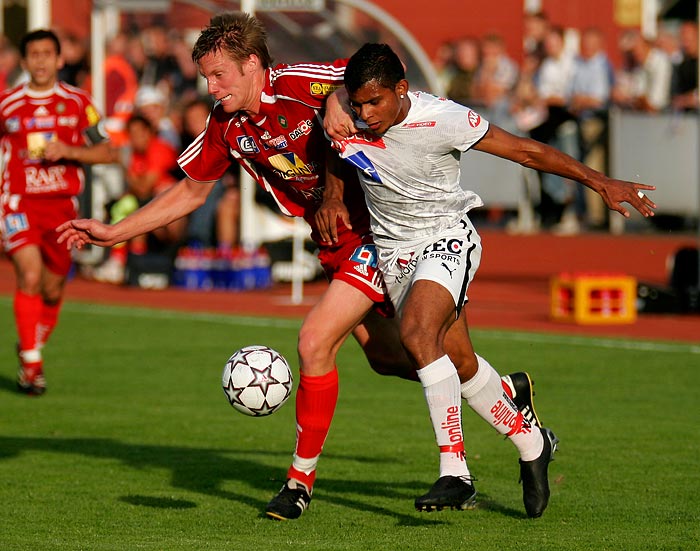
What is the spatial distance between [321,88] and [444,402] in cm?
164

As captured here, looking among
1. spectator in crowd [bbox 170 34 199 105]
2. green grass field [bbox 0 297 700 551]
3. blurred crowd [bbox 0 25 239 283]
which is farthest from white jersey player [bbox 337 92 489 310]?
spectator in crowd [bbox 170 34 199 105]

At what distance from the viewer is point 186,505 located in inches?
290

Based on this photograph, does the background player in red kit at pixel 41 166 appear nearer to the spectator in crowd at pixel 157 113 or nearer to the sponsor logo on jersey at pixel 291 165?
the sponsor logo on jersey at pixel 291 165

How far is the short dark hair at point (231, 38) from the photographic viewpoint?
7.02 m

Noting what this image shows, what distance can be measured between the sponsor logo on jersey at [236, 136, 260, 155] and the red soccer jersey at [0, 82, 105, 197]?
4.62 m

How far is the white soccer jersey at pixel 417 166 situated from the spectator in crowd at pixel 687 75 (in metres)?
16.4

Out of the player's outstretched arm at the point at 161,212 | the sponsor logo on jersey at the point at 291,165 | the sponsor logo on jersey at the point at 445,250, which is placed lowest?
the sponsor logo on jersey at the point at 445,250

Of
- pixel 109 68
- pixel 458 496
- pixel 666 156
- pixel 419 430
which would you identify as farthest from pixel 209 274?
pixel 458 496

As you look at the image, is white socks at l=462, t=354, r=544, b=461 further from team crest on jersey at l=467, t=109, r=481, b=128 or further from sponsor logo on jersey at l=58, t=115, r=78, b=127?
sponsor logo on jersey at l=58, t=115, r=78, b=127

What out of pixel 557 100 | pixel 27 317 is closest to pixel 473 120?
pixel 27 317

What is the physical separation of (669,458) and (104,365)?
5654 millimetres

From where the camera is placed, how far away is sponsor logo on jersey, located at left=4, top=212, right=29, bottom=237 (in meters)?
11.5

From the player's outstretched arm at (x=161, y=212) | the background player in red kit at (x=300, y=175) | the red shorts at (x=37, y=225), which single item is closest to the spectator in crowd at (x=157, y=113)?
the red shorts at (x=37, y=225)

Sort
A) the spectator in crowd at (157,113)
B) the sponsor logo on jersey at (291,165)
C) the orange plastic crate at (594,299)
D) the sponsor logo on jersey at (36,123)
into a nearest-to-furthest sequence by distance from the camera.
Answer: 1. the sponsor logo on jersey at (291,165)
2. the sponsor logo on jersey at (36,123)
3. the orange plastic crate at (594,299)
4. the spectator in crowd at (157,113)
